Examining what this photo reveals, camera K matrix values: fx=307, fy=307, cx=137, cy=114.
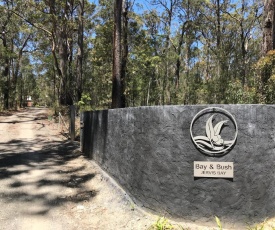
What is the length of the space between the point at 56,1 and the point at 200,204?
56.6ft

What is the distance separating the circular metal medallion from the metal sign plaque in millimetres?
161

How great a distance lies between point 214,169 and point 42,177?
14.5ft

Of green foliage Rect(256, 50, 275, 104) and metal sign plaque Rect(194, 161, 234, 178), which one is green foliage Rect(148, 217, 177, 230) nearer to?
metal sign plaque Rect(194, 161, 234, 178)

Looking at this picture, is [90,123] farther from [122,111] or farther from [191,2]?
[191,2]

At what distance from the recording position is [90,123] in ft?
29.6

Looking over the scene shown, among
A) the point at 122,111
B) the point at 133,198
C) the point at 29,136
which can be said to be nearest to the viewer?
the point at 133,198

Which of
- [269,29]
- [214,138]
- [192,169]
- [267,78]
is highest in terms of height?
[269,29]

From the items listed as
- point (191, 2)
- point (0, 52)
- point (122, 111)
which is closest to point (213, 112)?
point (122, 111)

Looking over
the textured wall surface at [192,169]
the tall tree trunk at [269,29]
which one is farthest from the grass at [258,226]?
the tall tree trunk at [269,29]

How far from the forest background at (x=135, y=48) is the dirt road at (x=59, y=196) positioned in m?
3.93

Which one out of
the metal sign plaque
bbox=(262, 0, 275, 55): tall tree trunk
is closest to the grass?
the metal sign plaque

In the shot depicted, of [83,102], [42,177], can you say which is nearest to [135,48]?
[83,102]

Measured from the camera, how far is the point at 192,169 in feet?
15.8

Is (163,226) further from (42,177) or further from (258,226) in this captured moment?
(42,177)
